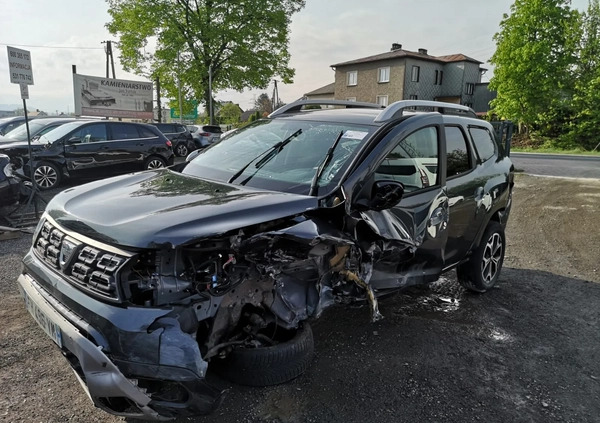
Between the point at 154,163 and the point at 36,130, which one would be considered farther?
the point at 154,163

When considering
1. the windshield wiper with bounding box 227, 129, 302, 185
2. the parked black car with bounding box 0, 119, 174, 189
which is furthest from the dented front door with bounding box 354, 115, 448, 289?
the parked black car with bounding box 0, 119, 174, 189

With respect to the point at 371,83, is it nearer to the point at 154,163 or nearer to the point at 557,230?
the point at 154,163

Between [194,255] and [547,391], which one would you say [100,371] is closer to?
[194,255]

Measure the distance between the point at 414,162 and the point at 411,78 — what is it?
39.8 metres

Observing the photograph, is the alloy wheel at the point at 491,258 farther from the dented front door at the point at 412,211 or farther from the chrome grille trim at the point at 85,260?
the chrome grille trim at the point at 85,260

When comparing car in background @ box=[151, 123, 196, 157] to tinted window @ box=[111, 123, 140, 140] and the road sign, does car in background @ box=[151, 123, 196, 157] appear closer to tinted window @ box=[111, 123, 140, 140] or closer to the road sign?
tinted window @ box=[111, 123, 140, 140]

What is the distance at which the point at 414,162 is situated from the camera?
3.49 meters

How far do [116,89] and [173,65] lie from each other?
17.0ft

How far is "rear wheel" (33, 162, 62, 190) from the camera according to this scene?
931 cm

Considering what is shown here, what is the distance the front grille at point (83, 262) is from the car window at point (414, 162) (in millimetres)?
1845

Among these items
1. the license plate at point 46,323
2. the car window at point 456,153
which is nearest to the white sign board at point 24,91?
the license plate at point 46,323

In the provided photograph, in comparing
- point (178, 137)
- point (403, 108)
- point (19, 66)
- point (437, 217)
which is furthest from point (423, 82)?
point (437, 217)

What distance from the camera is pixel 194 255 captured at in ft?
7.48

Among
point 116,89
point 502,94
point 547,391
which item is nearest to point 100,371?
point 547,391
